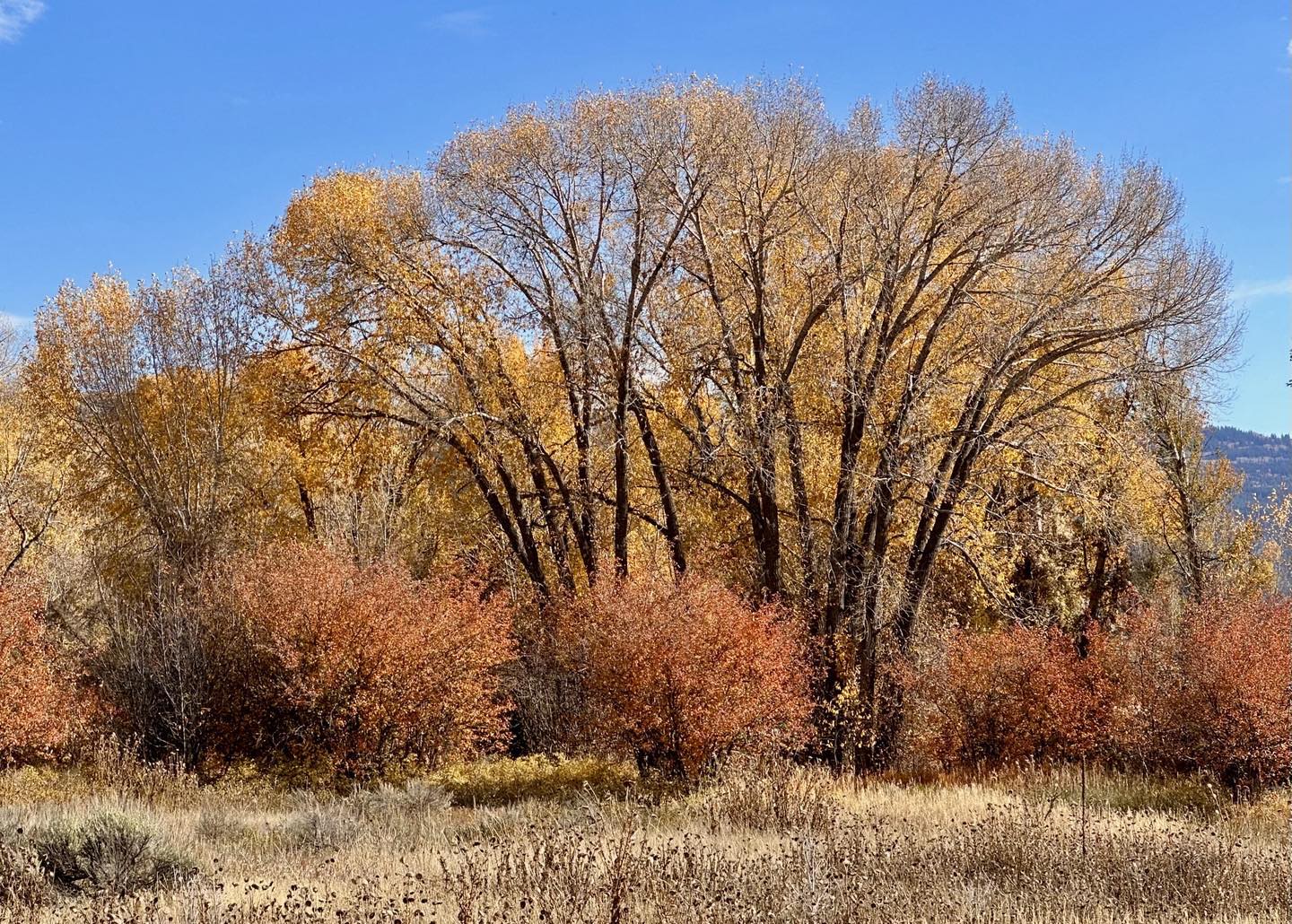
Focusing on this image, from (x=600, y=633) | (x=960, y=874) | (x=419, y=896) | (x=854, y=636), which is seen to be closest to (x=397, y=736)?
(x=600, y=633)

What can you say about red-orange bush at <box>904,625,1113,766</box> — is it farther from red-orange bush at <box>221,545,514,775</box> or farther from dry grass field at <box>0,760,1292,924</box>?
red-orange bush at <box>221,545,514,775</box>

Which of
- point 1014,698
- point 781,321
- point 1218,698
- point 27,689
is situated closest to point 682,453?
point 781,321

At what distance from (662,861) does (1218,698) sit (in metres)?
10.5

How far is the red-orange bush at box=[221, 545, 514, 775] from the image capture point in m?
16.1

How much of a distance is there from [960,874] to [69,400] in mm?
21427

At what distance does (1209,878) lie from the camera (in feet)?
24.2

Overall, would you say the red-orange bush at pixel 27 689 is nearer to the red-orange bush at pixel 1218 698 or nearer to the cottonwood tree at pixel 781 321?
the cottonwood tree at pixel 781 321

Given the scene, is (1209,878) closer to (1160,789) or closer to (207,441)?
(1160,789)

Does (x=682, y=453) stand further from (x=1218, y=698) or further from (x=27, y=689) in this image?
(x=27, y=689)

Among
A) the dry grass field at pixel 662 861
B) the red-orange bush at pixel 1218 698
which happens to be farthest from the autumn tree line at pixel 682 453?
the dry grass field at pixel 662 861

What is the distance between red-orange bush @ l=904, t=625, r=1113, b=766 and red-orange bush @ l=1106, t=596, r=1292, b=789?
56cm

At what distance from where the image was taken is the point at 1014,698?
54.5 feet

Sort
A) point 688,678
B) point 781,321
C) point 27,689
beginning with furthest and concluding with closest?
point 781,321 → point 27,689 → point 688,678

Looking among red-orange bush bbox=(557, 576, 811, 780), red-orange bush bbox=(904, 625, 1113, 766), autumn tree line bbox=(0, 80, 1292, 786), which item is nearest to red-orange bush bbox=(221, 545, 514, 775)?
autumn tree line bbox=(0, 80, 1292, 786)
